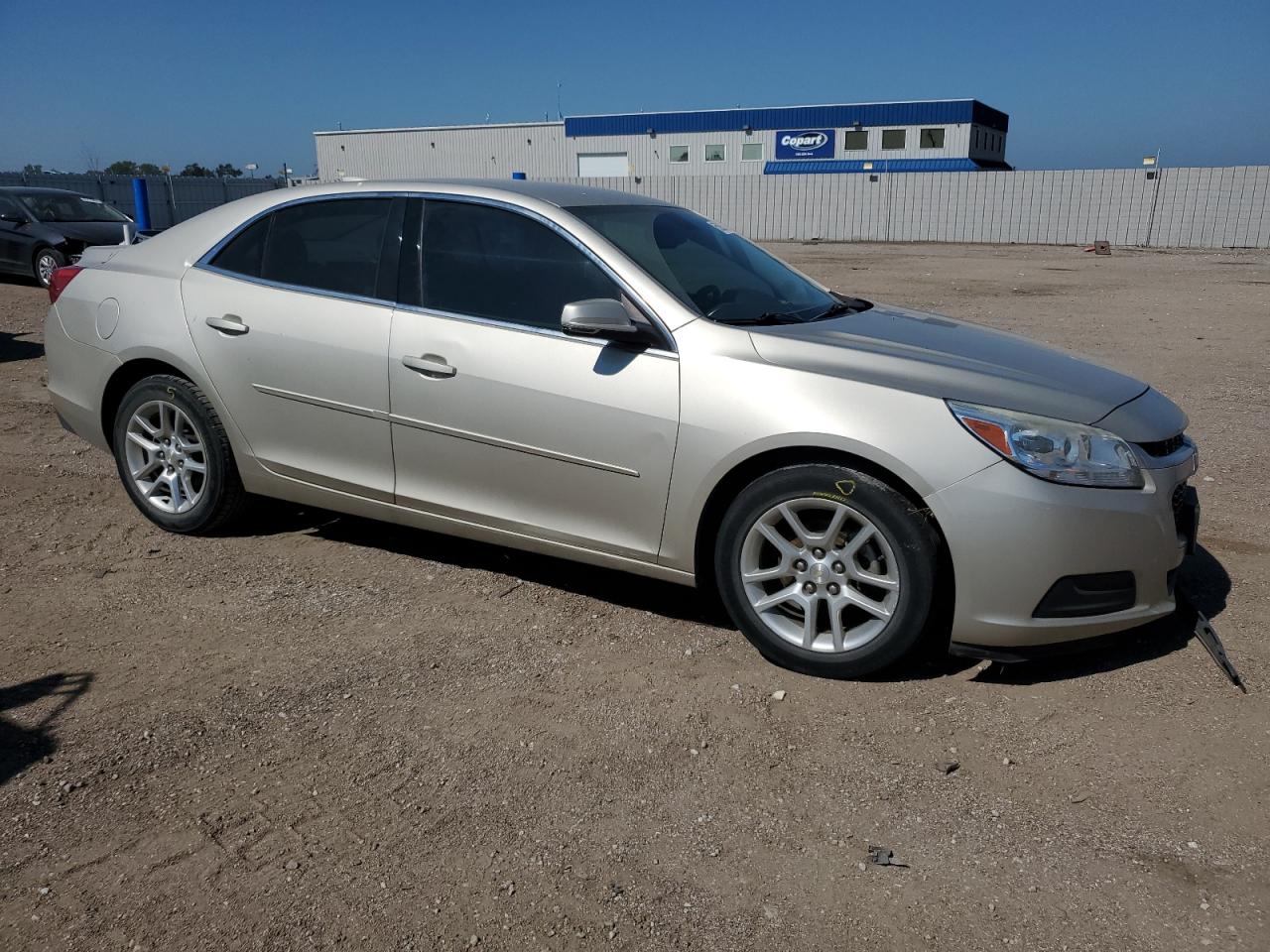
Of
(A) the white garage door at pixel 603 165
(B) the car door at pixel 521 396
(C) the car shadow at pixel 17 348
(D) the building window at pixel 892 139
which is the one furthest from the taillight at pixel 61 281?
(A) the white garage door at pixel 603 165

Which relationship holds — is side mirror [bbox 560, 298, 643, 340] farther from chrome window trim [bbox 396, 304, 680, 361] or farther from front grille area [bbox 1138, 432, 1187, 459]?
front grille area [bbox 1138, 432, 1187, 459]

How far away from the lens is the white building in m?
49.6

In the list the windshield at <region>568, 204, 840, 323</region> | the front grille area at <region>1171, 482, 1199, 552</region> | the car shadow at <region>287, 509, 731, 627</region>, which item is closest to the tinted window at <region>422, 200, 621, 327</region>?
the windshield at <region>568, 204, 840, 323</region>

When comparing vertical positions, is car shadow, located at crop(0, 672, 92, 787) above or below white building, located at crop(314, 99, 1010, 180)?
below

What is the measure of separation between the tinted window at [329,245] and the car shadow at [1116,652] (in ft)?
9.68

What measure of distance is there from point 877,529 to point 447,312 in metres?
1.90

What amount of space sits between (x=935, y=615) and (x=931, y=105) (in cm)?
5034

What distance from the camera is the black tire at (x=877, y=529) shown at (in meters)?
3.42

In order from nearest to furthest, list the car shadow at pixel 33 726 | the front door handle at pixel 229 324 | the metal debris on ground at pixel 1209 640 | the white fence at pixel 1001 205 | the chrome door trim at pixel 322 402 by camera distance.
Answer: the car shadow at pixel 33 726, the metal debris on ground at pixel 1209 640, the chrome door trim at pixel 322 402, the front door handle at pixel 229 324, the white fence at pixel 1001 205

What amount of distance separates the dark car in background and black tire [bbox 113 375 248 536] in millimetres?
12493

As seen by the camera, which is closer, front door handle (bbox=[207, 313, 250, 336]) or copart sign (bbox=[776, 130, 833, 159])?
front door handle (bbox=[207, 313, 250, 336])

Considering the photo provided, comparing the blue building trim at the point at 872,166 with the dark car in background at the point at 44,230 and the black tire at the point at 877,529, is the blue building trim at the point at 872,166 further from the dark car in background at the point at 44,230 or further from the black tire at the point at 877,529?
the black tire at the point at 877,529

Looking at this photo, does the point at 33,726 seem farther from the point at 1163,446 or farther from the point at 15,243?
the point at 15,243

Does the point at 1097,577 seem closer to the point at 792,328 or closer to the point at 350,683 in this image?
the point at 792,328
